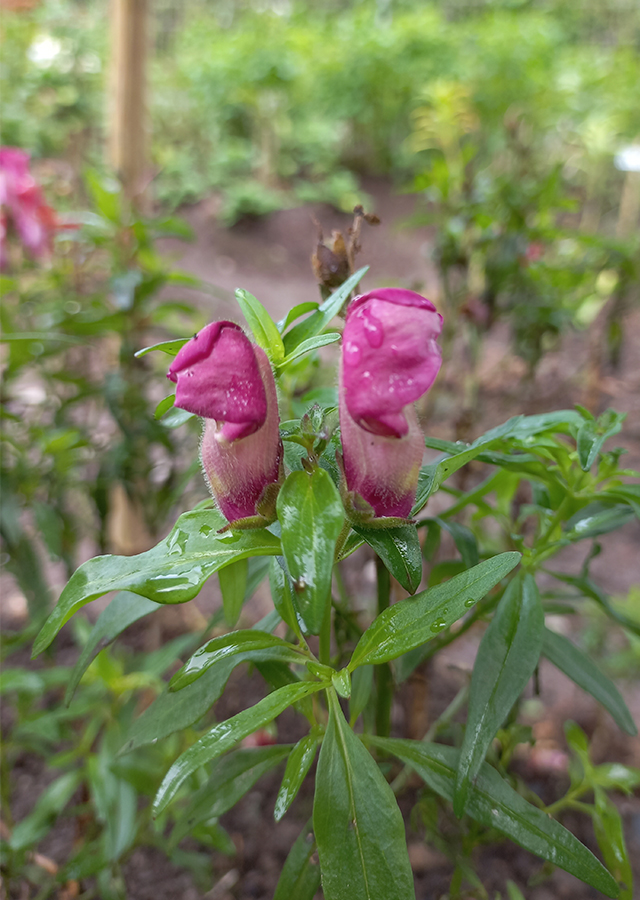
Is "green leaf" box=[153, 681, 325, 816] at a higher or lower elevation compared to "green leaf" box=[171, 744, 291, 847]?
higher

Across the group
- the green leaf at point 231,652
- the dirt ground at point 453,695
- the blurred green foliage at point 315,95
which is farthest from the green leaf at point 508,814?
the blurred green foliage at point 315,95

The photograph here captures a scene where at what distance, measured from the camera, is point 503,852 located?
45.6 inches

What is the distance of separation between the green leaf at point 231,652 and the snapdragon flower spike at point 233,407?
11 centimetres

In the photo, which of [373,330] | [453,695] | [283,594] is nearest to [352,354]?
[373,330]

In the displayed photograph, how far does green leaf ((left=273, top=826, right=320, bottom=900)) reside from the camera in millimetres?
680

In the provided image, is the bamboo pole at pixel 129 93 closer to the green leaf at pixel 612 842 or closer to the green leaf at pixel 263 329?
the green leaf at pixel 263 329

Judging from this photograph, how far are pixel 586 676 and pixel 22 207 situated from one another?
141 centimetres

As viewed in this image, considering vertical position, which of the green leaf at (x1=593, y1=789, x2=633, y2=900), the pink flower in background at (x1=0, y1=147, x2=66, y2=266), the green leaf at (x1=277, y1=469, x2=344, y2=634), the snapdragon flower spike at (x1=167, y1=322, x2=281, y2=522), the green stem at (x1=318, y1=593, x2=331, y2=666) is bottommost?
the green leaf at (x1=593, y1=789, x2=633, y2=900)

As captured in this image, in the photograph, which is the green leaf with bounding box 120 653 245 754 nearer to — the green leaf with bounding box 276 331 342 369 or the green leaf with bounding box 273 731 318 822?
the green leaf with bounding box 273 731 318 822

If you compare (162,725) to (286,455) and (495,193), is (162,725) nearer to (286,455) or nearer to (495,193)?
(286,455)

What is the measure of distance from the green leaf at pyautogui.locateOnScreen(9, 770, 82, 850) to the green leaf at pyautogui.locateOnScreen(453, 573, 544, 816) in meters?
0.78

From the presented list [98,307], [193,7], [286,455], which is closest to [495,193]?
[98,307]

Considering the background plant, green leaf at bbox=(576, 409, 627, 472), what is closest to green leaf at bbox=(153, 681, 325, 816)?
the background plant

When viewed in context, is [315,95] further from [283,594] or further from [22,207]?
[283,594]
